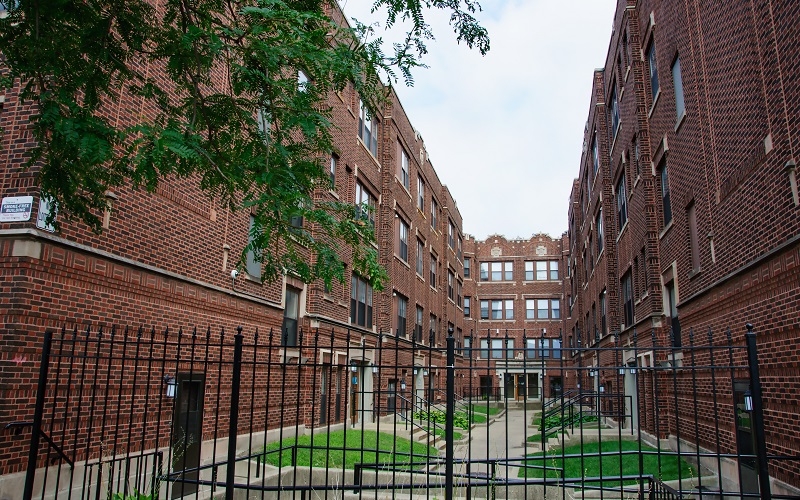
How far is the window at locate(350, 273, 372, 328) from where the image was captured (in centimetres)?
2067

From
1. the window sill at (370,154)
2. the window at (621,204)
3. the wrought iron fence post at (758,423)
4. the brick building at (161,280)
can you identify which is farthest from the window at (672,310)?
the window sill at (370,154)

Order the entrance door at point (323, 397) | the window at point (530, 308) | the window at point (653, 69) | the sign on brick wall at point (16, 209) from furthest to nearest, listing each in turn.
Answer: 1. the window at point (530, 308)
2. the entrance door at point (323, 397)
3. the window at point (653, 69)
4. the sign on brick wall at point (16, 209)

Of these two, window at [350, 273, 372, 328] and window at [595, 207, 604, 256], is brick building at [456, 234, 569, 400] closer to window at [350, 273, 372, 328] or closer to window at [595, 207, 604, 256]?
window at [595, 207, 604, 256]

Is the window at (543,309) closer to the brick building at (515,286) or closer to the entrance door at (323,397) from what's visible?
the brick building at (515,286)

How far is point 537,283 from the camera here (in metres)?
52.6

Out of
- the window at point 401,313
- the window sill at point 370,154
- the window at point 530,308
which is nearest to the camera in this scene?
the window sill at point 370,154

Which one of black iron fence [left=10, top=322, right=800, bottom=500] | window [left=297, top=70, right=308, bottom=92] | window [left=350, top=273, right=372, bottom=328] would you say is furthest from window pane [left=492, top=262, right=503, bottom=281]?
window [left=297, top=70, right=308, bottom=92]

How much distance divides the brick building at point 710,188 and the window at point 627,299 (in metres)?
0.08

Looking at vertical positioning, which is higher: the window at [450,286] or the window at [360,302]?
the window at [450,286]

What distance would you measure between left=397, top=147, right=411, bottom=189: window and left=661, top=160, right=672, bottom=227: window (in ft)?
40.3

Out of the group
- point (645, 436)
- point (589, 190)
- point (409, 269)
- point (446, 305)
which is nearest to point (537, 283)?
point (446, 305)

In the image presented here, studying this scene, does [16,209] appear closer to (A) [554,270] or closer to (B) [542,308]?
(B) [542,308]

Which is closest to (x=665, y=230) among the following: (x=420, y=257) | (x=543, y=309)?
(x=420, y=257)

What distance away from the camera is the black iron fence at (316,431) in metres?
6.16
